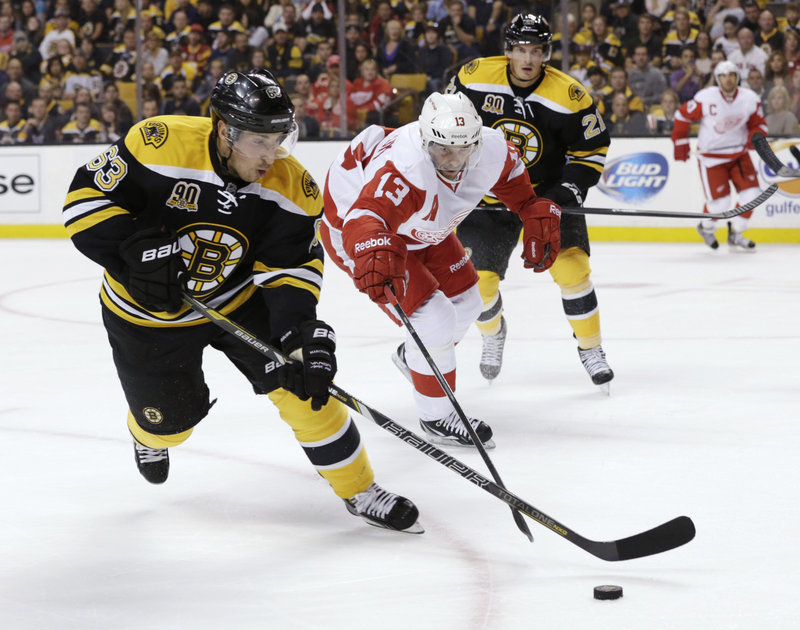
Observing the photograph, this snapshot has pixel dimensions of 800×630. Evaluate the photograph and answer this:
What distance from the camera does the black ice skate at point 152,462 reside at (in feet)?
9.29

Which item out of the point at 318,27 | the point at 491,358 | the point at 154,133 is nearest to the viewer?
the point at 154,133

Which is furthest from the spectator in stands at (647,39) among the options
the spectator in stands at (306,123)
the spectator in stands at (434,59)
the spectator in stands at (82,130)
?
the spectator in stands at (82,130)

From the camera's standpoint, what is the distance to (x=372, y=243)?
2824 mm

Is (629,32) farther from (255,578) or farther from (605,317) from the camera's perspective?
(255,578)

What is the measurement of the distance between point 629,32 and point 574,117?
5.13 m

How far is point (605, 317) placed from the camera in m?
5.54

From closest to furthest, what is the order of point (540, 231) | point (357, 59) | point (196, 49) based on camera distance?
point (540, 231)
point (357, 59)
point (196, 49)

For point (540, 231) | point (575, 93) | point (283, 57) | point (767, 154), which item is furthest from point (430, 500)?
point (283, 57)

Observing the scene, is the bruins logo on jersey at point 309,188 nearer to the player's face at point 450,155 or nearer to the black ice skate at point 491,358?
the player's face at point 450,155

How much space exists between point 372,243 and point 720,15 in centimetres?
675

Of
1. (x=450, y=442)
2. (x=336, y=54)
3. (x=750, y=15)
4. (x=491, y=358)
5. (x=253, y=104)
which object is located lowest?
(x=336, y=54)

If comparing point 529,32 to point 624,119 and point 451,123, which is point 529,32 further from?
point 624,119

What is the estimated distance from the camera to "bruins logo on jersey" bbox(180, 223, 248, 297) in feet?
8.11

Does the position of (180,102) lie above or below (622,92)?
below
